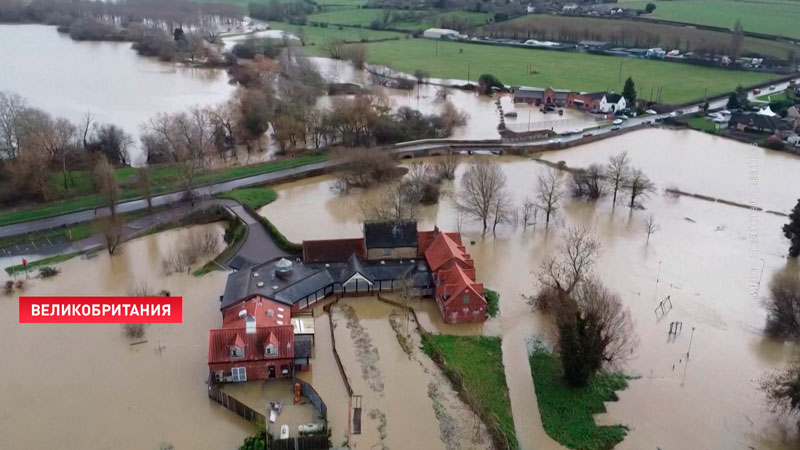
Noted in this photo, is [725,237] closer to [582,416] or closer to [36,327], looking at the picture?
[582,416]

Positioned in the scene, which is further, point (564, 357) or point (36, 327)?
point (36, 327)

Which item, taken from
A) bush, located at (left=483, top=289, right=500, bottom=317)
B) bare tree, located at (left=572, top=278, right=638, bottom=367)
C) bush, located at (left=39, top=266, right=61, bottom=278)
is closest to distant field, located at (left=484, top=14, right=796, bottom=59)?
bush, located at (left=483, top=289, right=500, bottom=317)

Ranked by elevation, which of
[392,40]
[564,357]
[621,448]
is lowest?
[621,448]

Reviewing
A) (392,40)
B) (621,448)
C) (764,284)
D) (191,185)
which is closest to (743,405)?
(621,448)

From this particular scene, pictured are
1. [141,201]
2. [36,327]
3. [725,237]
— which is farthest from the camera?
[141,201]

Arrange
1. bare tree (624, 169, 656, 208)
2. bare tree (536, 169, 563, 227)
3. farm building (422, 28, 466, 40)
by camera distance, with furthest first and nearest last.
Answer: farm building (422, 28, 466, 40), bare tree (624, 169, 656, 208), bare tree (536, 169, 563, 227)

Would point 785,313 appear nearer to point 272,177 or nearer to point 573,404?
point 573,404

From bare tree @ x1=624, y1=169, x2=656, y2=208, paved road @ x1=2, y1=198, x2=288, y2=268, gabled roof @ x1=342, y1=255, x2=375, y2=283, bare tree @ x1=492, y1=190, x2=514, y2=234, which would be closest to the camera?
gabled roof @ x1=342, y1=255, x2=375, y2=283

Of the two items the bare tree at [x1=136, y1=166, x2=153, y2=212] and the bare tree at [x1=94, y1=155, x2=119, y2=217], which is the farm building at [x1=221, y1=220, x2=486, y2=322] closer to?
the bare tree at [x1=94, y1=155, x2=119, y2=217]
